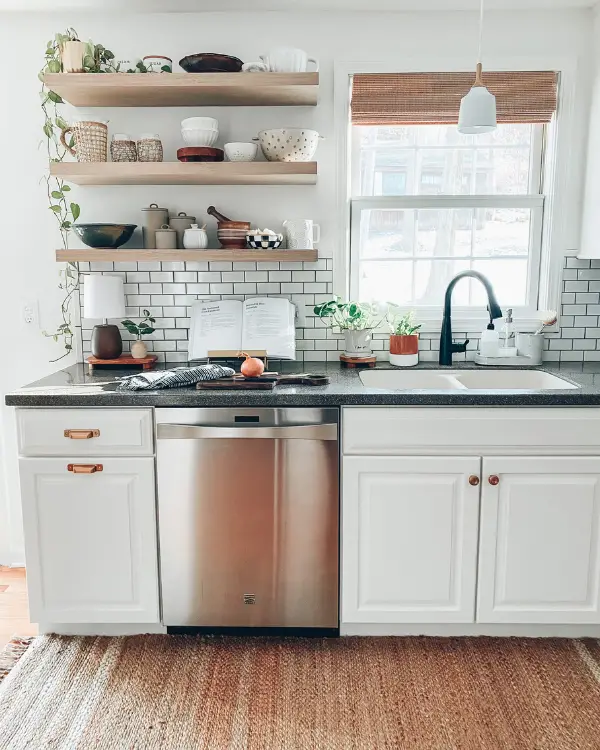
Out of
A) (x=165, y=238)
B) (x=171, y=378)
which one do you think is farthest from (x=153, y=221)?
(x=171, y=378)

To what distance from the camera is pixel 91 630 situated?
2.43 metres

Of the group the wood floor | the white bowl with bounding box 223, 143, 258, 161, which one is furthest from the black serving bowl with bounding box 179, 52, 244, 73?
the wood floor

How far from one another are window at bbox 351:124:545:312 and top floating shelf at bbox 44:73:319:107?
A: 457mm

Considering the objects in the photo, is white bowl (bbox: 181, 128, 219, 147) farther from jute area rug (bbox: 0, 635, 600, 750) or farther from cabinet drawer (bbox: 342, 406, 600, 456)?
jute area rug (bbox: 0, 635, 600, 750)

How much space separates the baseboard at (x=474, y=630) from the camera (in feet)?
7.80

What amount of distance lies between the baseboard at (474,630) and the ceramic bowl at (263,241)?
1504mm

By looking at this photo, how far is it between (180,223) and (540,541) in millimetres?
1893

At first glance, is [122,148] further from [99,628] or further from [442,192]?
[99,628]

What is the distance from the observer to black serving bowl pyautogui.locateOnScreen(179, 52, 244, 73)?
2418mm

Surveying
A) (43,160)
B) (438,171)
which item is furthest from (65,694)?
(438,171)

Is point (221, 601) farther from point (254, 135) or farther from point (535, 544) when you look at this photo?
point (254, 135)

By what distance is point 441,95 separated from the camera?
106 inches

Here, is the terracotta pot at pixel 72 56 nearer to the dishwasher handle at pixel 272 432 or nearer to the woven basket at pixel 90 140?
the woven basket at pixel 90 140

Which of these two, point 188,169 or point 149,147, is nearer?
point 188,169
